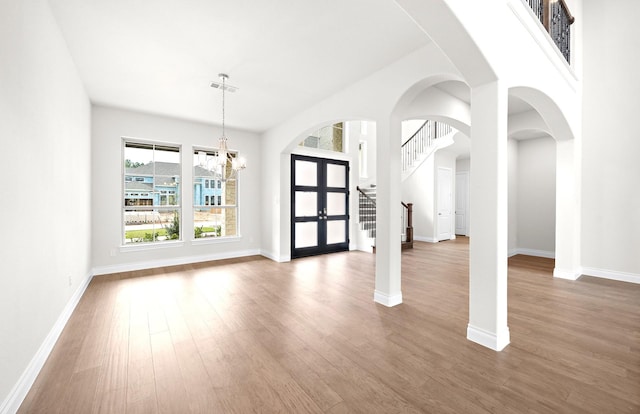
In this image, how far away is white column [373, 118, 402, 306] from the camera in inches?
126

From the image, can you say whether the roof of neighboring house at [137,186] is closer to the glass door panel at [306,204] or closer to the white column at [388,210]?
the glass door panel at [306,204]

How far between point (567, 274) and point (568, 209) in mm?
1070

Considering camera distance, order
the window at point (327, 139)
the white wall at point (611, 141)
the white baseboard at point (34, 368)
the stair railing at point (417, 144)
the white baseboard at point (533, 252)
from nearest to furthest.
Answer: the white baseboard at point (34, 368) → the white wall at point (611, 141) → the white baseboard at point (533, 252) → the window at point (327, 139) → the stair railing at point (417, 144)

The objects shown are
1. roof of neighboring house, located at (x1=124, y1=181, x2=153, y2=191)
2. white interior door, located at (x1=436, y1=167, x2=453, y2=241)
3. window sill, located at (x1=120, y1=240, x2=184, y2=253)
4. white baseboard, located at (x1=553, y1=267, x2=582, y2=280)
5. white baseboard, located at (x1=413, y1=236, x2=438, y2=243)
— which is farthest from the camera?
white interior door, located at (x1=436, y1=167, x2=453, y2=241)

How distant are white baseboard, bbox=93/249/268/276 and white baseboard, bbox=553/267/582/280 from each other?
5.82 m

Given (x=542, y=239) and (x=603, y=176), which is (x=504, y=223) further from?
(x=542, y=239)

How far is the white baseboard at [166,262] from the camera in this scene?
15.6 feet

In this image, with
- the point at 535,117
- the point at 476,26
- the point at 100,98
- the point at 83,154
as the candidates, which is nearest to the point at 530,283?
the point at 535,117

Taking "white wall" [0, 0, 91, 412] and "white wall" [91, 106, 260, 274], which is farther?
"white wall" [91, 106, 260, 274]

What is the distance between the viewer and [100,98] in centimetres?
433

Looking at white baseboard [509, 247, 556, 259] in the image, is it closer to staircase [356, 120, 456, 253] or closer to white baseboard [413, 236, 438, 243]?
white baseboard [413, 236, 438, 243]

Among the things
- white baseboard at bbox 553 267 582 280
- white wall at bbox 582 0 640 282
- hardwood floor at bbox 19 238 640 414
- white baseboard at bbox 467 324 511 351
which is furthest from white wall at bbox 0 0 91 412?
white wall at bbox 582 0 640 282

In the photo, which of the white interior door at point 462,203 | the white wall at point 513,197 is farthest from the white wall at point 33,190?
the white interior door at point 462,203

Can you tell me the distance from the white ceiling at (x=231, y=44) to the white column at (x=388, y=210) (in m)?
0.91
